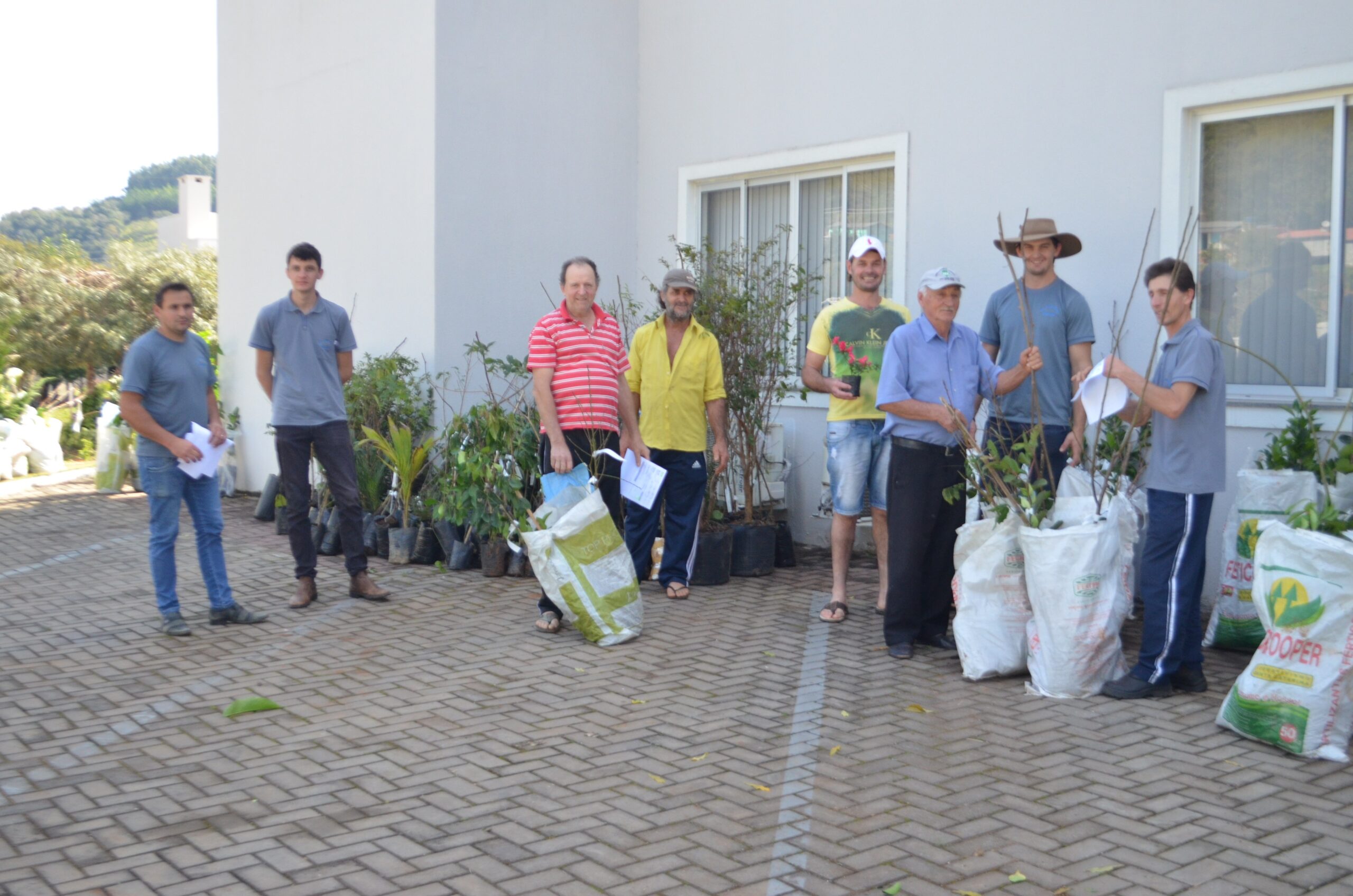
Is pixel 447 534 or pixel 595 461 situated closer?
pixel 595 461

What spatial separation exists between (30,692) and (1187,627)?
520 centimetres

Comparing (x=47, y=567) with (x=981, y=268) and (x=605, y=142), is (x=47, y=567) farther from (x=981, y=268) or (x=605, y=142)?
(x=981, y=268)

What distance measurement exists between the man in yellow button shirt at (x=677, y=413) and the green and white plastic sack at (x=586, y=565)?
948mm

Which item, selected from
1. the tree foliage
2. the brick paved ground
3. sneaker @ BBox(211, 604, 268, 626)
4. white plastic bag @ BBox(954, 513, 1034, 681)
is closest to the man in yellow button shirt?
the brick paved ground

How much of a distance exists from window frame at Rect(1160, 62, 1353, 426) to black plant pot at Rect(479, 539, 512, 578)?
4.55 meters

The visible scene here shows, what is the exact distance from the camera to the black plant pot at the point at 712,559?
776 cm

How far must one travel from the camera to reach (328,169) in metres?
10.6

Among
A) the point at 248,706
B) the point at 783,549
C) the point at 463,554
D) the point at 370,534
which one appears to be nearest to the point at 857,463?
the point at 783,549

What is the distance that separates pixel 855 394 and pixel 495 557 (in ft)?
9.48

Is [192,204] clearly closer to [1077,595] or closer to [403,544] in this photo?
[403,544]

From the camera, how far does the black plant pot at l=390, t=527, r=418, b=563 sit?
28.1 ft

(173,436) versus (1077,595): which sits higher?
(173,436)

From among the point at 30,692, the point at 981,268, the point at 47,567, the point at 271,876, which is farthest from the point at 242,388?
the point at 271,876

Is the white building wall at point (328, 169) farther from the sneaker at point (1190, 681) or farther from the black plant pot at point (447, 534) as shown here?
the sneaker at point (1190, 681)
